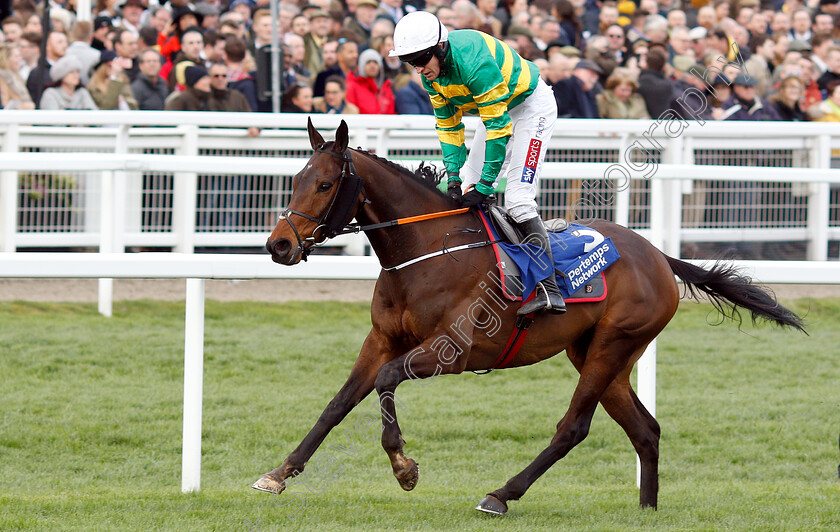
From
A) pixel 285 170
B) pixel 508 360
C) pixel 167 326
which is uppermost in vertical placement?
pixel 285 170

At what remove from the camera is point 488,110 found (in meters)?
4.41

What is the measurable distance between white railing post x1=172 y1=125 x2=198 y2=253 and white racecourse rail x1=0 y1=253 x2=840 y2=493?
293 centimetres

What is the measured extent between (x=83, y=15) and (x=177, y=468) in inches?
221

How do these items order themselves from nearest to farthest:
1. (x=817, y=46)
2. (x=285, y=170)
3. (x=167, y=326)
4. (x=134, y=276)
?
1. (x=134, y=276)
2. (x=285, y=170)
3. (x=167, y=326)
4. (x=817, y=46)

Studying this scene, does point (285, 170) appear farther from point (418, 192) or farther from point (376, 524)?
point (376, 524)

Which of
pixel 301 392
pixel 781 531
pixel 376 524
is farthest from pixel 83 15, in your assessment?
pixel 781 531

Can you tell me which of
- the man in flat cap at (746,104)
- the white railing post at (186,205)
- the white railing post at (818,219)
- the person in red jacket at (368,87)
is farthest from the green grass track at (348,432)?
the man in flat cap at (746,104)

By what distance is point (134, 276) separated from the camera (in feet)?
14.7

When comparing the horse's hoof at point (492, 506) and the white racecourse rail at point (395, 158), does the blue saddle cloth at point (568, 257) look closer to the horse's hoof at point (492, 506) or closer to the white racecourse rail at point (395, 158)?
the horse's hoof at point (492, 506)

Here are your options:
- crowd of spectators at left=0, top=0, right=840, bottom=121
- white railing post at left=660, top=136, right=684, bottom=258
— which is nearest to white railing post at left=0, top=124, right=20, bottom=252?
crowd of spectators at left=0, top=0, right=840, bottom=121

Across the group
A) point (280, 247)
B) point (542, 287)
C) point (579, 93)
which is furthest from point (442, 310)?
point (579, 93)

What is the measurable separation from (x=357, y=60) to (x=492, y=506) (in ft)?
19.1

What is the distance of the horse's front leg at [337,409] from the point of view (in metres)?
4.24

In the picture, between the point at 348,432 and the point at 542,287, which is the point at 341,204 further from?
the point at 348,432
